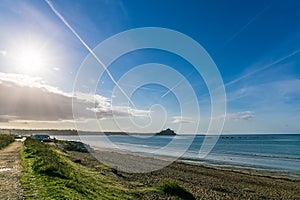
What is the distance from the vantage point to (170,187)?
16.0 m

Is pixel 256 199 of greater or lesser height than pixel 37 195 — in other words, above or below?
below

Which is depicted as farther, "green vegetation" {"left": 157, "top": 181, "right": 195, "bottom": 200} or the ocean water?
the ocean water

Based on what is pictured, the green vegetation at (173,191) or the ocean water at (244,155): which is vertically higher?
the ocean water at (244,155)

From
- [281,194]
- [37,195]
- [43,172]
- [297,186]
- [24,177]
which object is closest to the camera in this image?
[37,195]

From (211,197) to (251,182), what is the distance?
1230 cm

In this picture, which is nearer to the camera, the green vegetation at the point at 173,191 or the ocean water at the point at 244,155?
the green vegetation at the point at 173,191

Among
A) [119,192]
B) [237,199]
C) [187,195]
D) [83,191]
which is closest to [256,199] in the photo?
[237,199]

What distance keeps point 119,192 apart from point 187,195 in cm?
431

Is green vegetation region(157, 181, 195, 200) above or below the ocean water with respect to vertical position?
below

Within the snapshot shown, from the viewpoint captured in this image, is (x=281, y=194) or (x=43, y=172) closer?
(x=43, y=172)

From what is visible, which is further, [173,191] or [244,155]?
[244,155]

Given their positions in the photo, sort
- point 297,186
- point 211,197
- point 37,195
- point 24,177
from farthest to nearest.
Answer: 1. point 297,186
2. point 211,197
3. point 24,177
4. point 37,195

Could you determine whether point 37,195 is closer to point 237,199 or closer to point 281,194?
point 237,199

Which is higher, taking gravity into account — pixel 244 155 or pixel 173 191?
pixel 244 155
